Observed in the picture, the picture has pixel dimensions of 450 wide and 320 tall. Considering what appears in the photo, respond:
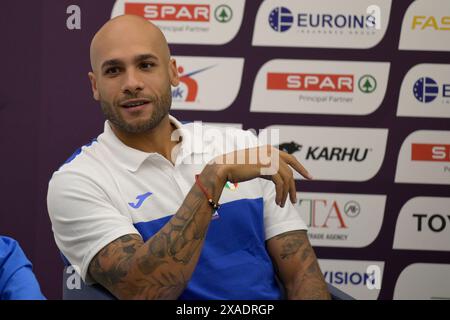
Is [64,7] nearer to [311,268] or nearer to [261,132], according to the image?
[261,132]

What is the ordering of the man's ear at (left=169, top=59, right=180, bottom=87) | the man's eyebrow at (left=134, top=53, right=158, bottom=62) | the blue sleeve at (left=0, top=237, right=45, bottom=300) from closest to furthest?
the blue sleeve at (left=0, top=237, right=45, bottom=300) < the man's eyebrow at (left=134, top=53, right=158, bottom=62) < the man's ear at (left=169, top=59, right=180, bottom=87)

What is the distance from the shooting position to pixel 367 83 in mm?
3367

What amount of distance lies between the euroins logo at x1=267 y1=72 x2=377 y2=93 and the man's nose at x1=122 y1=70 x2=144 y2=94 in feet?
4.48

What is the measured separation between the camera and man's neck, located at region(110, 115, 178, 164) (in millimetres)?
2189

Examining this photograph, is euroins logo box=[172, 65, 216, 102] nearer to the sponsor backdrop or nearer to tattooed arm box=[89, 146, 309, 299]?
the sponsor backdrop

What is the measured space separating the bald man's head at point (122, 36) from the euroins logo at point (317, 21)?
1271 millimetres

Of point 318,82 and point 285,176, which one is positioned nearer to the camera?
point 285,176

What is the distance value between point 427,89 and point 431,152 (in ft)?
1.02

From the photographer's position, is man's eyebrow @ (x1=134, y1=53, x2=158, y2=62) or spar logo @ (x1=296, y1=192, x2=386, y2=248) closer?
man's eyebrow @ (x1=134, y1=53, x2=158, y2=62)

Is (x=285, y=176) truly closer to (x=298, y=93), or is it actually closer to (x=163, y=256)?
(x=163, y=256)

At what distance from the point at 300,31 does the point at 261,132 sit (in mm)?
531

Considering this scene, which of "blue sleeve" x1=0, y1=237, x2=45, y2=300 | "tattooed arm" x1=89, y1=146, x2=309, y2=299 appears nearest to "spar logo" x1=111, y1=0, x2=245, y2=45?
"tattooed arm" x1=89, y1=146, x2=309, y2=299

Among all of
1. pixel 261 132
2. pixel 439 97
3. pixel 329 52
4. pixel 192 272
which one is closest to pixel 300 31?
pixel 329 52

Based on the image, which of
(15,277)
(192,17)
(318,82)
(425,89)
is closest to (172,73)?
(15,277)
